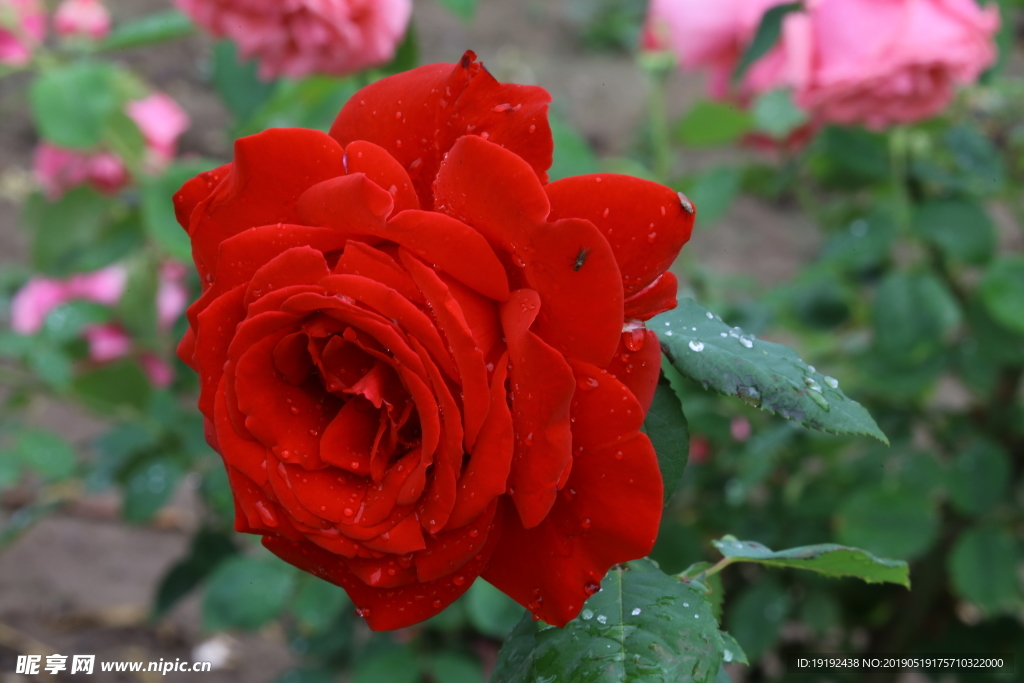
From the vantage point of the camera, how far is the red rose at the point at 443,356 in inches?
15.5

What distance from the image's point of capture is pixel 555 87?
4.23m

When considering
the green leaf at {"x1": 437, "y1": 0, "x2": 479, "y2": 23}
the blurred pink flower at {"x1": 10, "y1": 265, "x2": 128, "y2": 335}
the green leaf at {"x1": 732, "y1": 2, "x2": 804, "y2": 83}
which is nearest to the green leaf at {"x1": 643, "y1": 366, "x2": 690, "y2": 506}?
the green leaf at {"x1": 732, "y1": 2, "x2": 804, "y2": 83}

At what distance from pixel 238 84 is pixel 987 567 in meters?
1.20

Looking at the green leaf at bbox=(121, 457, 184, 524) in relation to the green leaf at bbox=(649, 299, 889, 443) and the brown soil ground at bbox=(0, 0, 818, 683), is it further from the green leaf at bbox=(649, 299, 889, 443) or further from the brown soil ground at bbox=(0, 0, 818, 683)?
the green leaf at bbox=(649, 299, 889, 443)

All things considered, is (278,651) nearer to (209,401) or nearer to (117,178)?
(117,178)

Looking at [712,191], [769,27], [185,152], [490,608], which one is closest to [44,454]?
[490,608]

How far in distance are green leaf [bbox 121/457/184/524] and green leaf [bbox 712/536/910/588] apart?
3.29 feet

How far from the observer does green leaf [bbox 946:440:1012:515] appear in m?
1.19

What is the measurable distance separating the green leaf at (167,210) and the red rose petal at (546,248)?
0.84 m

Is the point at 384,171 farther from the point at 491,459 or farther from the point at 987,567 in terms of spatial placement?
the point at 987,567

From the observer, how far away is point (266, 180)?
457 mm

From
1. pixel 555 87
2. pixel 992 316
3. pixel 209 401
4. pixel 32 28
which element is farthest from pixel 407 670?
pixel 555 87

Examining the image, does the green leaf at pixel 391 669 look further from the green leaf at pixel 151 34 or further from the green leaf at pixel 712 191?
the green leaf at pixel 151 34

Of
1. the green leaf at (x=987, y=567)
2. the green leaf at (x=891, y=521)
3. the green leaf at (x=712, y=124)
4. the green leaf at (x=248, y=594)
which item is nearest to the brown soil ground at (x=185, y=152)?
the green leaf at (x=712, y=124)
